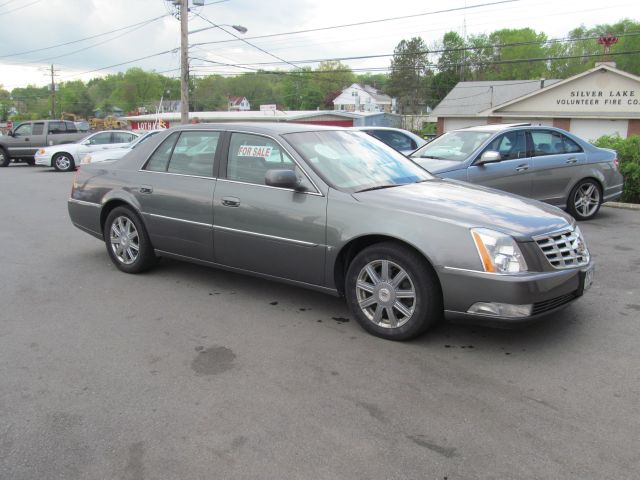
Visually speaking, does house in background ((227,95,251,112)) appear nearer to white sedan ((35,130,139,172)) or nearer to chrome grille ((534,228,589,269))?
white sedan ((35,130,139,172))

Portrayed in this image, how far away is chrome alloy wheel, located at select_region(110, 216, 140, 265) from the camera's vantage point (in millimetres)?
5719

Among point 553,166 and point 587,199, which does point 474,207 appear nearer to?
point 553,166

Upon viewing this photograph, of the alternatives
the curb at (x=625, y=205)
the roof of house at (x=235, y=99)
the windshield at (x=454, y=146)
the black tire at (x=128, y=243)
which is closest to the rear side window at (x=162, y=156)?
the black tire at (x=128, y=243)

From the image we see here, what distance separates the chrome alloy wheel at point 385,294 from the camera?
4.00 metres

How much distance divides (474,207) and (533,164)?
16.1 feet

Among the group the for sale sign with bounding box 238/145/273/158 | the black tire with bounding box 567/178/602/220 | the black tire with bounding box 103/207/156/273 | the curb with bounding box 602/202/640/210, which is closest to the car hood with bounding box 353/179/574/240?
the for sale sign with bounding box 238/145/273/158

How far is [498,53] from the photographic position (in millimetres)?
86938

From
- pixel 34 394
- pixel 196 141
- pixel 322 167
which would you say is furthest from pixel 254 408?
pixel 196 141

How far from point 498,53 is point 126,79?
253ft

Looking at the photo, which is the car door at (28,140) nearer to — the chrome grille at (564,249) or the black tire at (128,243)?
the black tire at (128,243)

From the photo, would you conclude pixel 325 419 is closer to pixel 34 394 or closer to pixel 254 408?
pixel 254 408

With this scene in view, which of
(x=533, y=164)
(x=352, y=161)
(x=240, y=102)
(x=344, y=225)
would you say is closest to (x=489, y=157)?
(x=533, y=164)

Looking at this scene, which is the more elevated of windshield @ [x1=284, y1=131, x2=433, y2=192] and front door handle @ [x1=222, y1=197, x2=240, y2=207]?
windshield @ [x1=284, y1=131, x2=433, y2=192]

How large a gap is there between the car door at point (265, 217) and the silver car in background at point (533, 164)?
368 cm
